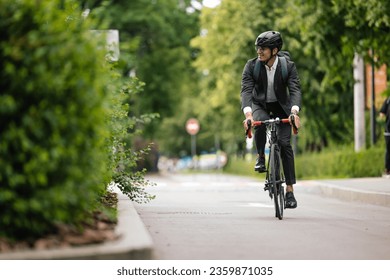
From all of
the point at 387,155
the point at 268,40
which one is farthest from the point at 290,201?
the point at 387,155

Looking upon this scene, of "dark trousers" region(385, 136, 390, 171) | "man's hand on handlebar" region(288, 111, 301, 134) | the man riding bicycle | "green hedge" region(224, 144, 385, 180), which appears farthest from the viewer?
"green hedge" region(224, 144, 385, 180)

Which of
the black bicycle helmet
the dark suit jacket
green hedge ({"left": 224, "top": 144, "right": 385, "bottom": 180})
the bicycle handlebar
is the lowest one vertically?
green hedge ({"left": 224, "top": 144, "right": 385, "bottom": 180})

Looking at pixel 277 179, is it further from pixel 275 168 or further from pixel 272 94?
pixel 272 94

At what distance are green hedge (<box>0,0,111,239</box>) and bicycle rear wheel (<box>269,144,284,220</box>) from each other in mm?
4915

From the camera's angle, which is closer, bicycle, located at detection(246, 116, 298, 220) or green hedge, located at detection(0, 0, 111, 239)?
green hedge, located at detection(0, 0, 111, 239)

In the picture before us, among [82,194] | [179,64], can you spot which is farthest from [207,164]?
[82,194]

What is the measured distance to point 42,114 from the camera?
5.64 meters

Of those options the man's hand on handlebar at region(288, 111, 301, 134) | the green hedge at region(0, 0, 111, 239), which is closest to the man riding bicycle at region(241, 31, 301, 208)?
the man's hand on handlebar at region(288, 111, 301, 134)

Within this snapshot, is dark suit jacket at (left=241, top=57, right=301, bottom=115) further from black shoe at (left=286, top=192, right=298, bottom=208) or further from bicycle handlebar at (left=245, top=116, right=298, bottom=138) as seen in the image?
black shoe at (left=286, top=192, right=298, bottom=208)

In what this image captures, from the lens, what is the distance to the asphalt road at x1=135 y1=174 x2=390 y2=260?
7383 mm

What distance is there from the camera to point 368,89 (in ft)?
90.7

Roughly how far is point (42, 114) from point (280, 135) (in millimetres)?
5706
